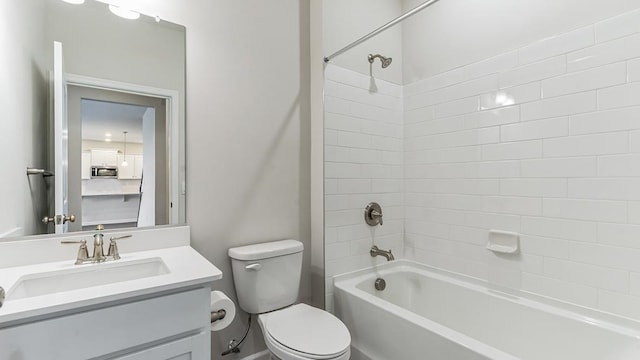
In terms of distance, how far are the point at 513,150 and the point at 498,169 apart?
0.44 feet

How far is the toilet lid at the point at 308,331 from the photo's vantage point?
1.32 metres

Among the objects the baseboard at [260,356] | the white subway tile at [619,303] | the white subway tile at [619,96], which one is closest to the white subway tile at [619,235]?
the white subway tile at [619,303]

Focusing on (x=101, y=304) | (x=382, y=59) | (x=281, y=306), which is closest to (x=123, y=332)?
(x=101, y=304)

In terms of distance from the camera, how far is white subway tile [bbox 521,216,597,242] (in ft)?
4.89

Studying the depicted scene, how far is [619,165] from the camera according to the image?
4.59 feet

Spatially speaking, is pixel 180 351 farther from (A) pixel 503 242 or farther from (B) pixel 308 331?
(A) pixel 503 242

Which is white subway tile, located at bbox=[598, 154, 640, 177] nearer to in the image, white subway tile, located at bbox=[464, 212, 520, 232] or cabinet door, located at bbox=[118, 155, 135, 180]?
white subway tile, located at bbox=[464, 212, 520, 232]

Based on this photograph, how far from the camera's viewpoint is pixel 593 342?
1390mm

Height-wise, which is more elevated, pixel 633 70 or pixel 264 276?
pixel 633 70

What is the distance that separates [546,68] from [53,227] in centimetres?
242

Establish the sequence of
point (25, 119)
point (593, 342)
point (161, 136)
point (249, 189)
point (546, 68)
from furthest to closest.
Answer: point (249, 189) < point (546, 68) < point (161, 136) < point (593, 342) < point (25, 119)

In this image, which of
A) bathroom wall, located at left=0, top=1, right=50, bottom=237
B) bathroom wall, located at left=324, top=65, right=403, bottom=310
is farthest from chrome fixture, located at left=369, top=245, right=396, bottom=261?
bathroom wall, located at left=0, top=1, right=50, bottom=237

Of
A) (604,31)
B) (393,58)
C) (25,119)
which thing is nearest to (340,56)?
(393,58)

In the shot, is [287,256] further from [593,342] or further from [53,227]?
[593,342]
